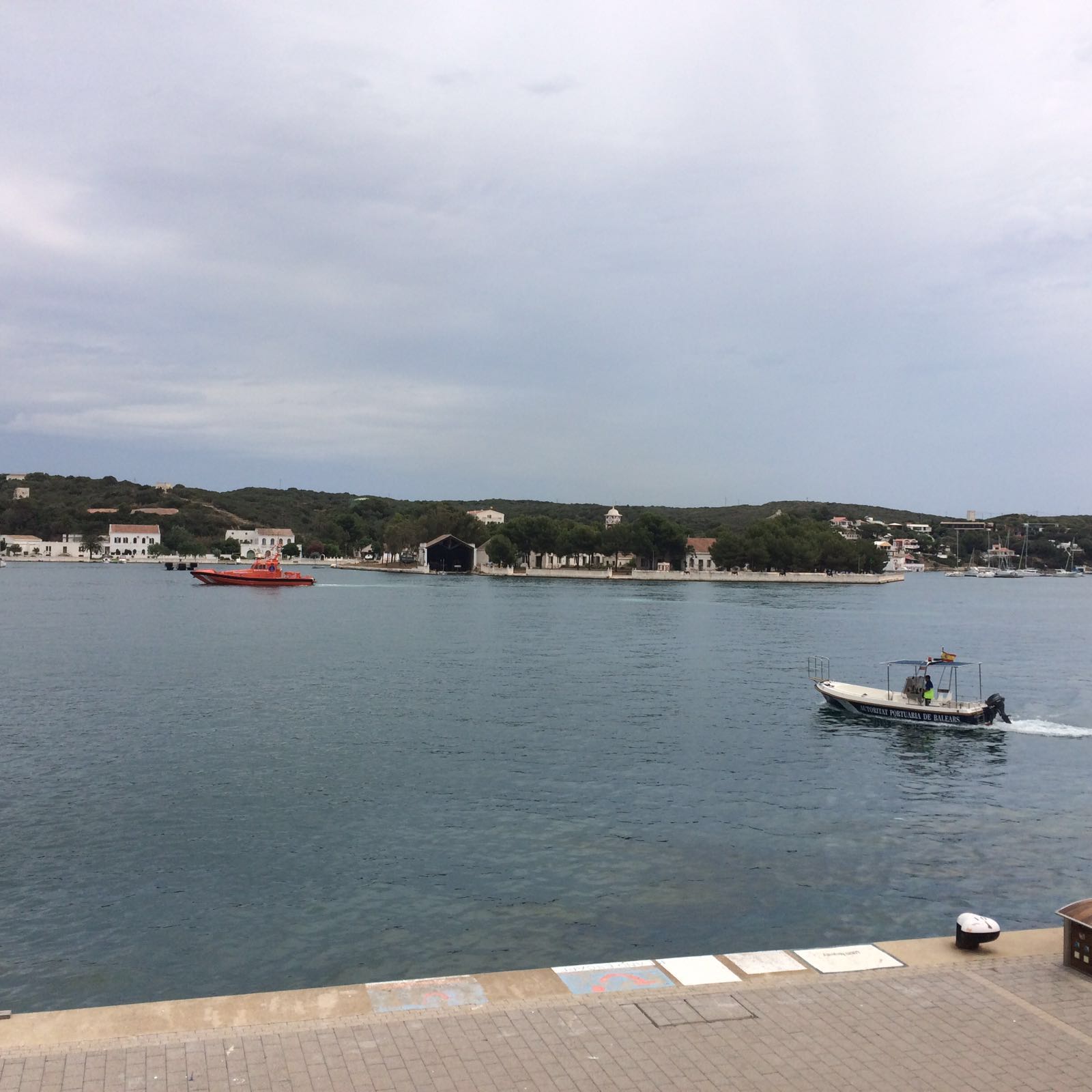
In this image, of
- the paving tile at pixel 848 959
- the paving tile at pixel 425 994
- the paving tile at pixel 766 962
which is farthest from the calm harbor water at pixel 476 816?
the paving tile at pixel 425 994

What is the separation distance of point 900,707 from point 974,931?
1227 inches

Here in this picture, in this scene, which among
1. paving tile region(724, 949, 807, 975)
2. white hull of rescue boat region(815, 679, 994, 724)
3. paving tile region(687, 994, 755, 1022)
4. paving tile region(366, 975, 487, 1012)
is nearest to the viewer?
paving tile region(687, 994, 755, 1022)

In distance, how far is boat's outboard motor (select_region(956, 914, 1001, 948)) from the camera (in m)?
12.4

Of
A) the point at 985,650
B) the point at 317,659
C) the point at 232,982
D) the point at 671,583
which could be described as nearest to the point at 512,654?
the point at 317,659

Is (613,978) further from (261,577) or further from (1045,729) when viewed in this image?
(261,577)

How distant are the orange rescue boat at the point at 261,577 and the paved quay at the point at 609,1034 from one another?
141m

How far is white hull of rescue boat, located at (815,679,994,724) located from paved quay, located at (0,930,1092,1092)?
31032 millimetres

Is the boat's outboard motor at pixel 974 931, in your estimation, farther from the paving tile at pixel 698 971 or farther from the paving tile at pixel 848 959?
the paving tile at pixel 698 971

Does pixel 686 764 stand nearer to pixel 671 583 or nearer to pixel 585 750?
pixel 585 750

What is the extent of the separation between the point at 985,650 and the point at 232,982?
7268cm

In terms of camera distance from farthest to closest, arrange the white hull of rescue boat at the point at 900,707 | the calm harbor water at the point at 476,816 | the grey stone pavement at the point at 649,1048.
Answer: the white hull of rescue boat at the point at 900,707, the calm harbor water at the point at 476,816, the grey stone pavement at the point at 649,1048

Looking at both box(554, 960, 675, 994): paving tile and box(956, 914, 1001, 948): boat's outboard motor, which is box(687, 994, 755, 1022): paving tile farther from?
box(956, 914, 1001, 948): boat's outboard motor

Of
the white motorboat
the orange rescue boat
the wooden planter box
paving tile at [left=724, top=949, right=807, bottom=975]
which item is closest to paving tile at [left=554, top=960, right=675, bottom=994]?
paving tile at [left=724, top=949, right=807, bottom=975]

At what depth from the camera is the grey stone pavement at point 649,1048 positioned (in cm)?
895
